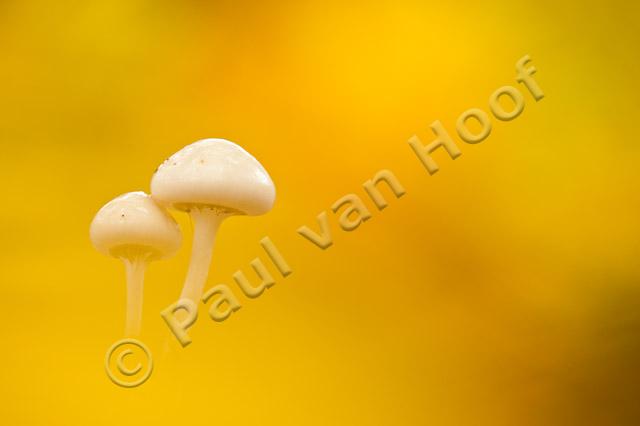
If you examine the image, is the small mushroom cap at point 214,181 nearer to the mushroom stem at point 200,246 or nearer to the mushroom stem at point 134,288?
the mushroom stem at point 200,246

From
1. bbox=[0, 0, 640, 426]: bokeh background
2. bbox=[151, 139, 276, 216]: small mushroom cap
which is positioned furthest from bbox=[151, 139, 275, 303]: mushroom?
bbox=[0, 0, 640, 426]: bokeh background

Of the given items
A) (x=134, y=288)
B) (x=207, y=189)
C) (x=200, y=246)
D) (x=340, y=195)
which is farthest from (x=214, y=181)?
(x=340, y=195)

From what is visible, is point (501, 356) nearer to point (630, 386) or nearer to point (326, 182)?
point (630, 386)

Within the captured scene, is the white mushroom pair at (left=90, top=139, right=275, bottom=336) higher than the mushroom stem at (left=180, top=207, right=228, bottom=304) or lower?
higher

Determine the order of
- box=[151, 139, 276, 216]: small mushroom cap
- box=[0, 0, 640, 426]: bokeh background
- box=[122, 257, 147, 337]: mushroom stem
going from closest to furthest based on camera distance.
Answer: box=[151, 139, 276, 216]: small mushroom cap, box=[122, 257, 147, 337]: mushroom stem, box=[0, 0, 640, 426]: bokeh background

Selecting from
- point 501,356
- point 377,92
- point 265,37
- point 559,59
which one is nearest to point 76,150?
point 265,37

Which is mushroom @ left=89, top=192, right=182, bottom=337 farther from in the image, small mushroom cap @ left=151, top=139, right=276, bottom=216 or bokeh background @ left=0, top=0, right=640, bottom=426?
bokeh background @ left=0, top=0, right=640, bottom=426

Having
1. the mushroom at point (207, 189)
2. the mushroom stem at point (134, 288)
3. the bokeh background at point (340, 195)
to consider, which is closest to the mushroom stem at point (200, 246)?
the mushroom at point (207, 189)

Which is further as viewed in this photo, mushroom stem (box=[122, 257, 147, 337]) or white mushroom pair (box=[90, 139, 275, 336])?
mushroom stem (box=[122, 257, 147, 337])
